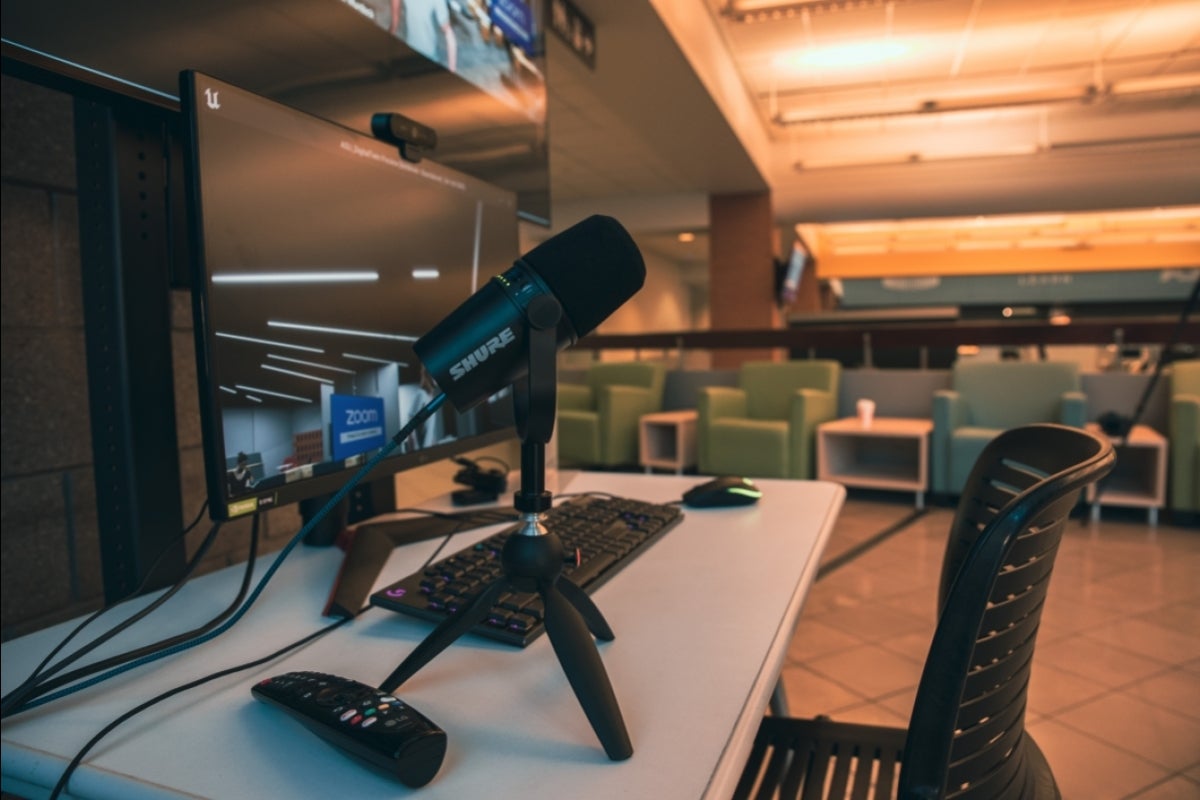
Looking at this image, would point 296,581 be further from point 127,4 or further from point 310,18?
point 310,18

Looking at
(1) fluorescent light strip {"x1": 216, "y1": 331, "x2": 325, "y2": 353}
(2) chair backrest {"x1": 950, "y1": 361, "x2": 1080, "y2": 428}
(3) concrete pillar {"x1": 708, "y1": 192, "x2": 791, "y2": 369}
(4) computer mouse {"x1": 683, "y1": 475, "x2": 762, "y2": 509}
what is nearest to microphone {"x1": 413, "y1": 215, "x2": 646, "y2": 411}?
(1) fluorescent light strip {"x1": 216, "y1": 331, "x2": 325, "y2": 353}

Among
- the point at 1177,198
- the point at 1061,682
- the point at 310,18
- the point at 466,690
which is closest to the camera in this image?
the point at 466,690

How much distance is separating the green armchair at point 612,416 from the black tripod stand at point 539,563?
4.38 m

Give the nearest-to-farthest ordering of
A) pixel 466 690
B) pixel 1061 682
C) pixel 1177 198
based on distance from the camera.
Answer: pixel 466 690, pixel 1061 682, pixel 1177 198

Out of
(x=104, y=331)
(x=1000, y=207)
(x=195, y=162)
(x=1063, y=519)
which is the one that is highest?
(x=1000, y=207)

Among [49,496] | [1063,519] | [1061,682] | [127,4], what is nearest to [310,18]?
[127,4]

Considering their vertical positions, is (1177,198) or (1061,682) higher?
(1177,198)

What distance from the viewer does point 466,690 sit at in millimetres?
562

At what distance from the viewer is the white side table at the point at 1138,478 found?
3711 millimetres

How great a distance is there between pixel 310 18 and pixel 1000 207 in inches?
317

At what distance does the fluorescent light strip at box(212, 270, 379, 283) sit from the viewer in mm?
638

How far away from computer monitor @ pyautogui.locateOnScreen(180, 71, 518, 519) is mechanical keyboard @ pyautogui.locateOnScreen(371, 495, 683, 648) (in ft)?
0.45

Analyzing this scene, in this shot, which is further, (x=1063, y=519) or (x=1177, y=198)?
(x=1177, y=198)

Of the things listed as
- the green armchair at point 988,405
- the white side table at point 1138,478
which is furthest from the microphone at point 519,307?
the green armchair at point 988,405
